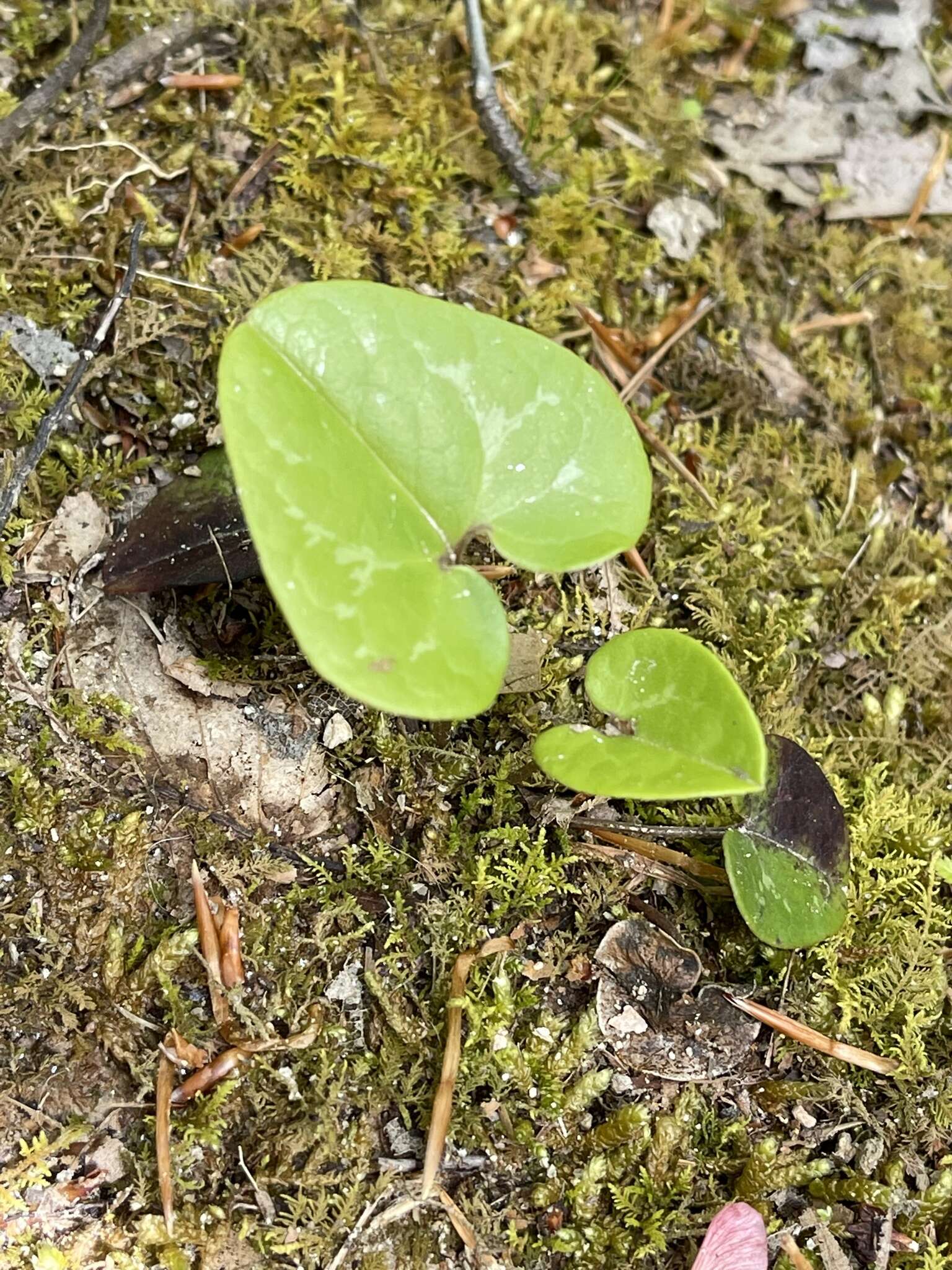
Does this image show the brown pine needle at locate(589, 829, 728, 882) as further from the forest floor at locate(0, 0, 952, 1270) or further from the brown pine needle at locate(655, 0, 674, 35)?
the brown pine needle at locate(655, 0, 674, 35)

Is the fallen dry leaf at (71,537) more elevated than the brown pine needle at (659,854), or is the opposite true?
the fallen dry leaf at (71,537)

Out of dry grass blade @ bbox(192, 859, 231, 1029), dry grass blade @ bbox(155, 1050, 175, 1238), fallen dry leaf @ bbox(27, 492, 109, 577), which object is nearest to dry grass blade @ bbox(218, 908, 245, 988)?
dry grass blade @ bbox(192, 859, 231, 1029)

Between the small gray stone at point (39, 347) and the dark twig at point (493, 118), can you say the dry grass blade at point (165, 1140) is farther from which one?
the dark twig at point (493, 118)

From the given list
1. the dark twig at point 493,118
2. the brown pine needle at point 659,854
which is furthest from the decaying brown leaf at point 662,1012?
the dark twig at point 493,118

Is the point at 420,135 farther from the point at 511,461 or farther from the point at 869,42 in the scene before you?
the point at 869,42

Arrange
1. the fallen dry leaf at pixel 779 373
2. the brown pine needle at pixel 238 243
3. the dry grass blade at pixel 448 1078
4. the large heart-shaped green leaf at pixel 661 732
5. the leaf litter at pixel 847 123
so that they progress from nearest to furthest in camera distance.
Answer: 1. the large heart-shaped green leaf at pixel 661 732
2. the dry grass blade at pixel 448 1078
3. the brown pine needle at pixel 238 243
4. the fallen dry leaf at pixel 779 373
5. the leaf litter at pixel 847 123

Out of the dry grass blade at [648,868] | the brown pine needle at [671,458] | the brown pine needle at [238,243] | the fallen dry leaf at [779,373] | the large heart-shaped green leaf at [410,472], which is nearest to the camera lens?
the large heart-shaped green leaf at [410,472]

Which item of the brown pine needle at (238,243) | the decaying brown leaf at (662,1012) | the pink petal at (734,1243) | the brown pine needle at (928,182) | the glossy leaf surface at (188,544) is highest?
the brown pine needle at (238,243)

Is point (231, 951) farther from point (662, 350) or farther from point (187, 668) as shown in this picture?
point (662, 350)

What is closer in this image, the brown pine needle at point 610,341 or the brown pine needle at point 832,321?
the brown pine needle at point 610,341
